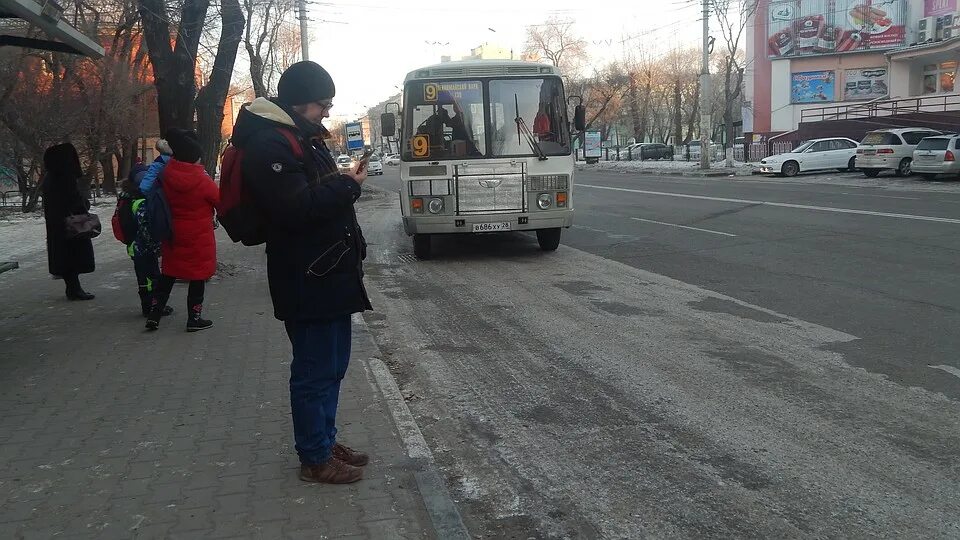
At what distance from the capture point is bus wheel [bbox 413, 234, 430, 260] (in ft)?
39.6

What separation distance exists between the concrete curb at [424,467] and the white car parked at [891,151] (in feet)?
91.5

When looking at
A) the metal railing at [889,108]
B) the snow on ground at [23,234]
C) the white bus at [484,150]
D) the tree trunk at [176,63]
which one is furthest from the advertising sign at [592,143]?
the tree trunk at [176,63]

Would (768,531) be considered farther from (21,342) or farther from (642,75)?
(642,75)

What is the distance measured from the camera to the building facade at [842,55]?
151 ft

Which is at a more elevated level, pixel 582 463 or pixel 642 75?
pixel 642 75

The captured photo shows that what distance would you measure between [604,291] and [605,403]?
401 cm

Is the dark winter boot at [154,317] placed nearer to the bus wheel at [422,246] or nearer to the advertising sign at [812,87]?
the bus wheel at [422,246]

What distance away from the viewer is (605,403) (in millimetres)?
5184

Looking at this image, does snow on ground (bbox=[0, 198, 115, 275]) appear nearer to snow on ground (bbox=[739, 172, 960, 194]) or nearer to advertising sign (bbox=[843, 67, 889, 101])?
snow on ground (bbox=[739, 172, 960, 194])

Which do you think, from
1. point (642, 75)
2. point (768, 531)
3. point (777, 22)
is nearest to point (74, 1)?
point (768, 531)

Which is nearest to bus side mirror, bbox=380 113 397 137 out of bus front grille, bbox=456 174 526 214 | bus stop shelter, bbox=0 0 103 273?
bus front grille, bbox=456 174 526 214

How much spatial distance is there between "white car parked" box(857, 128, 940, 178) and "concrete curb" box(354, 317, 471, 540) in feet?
91.5

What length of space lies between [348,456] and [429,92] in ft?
27.6

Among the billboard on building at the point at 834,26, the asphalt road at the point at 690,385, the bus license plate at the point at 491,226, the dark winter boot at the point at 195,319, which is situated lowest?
the asphalt road at the point at 690,385
